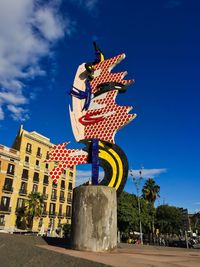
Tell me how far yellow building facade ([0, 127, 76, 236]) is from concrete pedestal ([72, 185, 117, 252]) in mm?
36026

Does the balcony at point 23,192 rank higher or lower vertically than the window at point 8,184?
lower

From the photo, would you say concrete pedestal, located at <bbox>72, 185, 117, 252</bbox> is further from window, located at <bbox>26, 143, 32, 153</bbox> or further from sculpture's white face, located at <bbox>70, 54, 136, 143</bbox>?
window, located at <bbox>26, 143, 32, 153</bbox>

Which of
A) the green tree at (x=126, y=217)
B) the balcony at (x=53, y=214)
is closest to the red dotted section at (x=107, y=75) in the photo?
the green tree at (x=126, y=217)

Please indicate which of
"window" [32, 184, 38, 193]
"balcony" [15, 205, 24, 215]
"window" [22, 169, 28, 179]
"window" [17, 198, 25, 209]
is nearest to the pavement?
"balcony" [15, 205, 24, 215]

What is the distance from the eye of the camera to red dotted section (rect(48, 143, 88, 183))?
10.7 m

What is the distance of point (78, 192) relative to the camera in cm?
860

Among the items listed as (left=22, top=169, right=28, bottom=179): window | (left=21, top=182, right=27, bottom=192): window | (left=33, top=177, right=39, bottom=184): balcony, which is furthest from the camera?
(left=33, top=177, right=39, bottom=184): balcony

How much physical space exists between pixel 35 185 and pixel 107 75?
3928cm

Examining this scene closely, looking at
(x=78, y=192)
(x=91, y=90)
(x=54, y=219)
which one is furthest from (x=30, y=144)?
(x=78, y=192)

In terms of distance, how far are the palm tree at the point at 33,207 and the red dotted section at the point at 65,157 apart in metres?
34.2

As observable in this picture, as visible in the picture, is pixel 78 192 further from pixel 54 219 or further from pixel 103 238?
pixel 54 219

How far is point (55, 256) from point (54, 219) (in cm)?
4680

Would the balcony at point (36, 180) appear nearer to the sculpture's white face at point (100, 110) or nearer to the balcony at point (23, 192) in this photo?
the balcony at point (23, 192)

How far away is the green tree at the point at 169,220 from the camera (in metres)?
53.2
